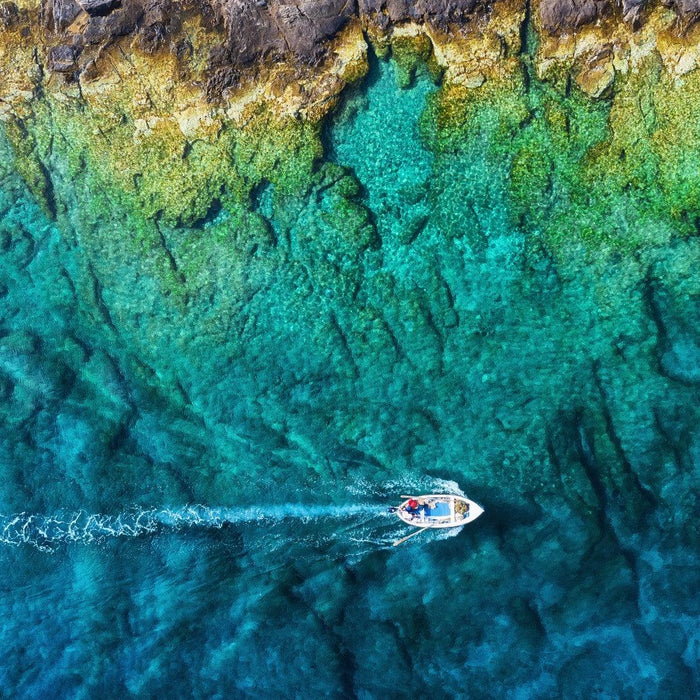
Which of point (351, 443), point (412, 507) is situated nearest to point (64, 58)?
point (351, 443)

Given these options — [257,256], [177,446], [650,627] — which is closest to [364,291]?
[257,256]

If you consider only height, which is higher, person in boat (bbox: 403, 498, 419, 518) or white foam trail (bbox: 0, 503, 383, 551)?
white foam trail (bbox: 0, 503, 383, 551)

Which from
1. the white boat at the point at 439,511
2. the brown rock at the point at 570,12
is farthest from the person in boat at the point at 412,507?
the brown rock at the point at 570,12

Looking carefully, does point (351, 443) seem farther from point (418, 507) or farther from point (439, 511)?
point (439, 511)

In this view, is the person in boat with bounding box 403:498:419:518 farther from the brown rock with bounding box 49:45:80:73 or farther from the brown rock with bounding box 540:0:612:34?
the brown rock with bounding box 49:45:80:73

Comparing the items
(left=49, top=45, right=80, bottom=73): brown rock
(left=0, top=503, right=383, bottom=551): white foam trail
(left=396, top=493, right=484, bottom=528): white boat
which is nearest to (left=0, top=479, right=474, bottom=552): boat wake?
(left=0, top=503, right=383, bottom=551): white foam trail

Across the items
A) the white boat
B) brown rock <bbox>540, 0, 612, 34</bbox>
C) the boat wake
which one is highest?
brown rock <bbox>540, 0, 612, 34</bbox>
